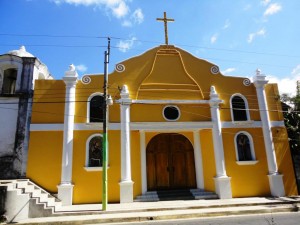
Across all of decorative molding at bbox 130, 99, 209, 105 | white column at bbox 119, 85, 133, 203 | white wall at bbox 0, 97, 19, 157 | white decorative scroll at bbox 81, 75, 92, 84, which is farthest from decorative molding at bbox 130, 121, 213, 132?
white wall at bbox 0, 97, 19, 157

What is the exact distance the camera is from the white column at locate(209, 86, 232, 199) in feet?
40.4

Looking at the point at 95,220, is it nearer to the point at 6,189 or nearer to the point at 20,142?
the point at 6,189

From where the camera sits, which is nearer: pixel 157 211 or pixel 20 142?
pixel 157 211

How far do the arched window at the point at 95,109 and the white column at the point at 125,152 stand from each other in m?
1.21

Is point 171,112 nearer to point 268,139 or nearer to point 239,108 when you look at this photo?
point 239,108

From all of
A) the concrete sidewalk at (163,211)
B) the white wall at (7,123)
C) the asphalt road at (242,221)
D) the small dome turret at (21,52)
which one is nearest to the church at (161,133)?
the white wall at (7,123)

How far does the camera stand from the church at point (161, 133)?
1199 centimetres

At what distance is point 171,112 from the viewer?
13430mm

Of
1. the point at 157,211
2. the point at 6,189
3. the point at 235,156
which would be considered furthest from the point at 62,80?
the point at 235,156

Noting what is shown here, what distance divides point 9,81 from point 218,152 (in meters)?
11.9

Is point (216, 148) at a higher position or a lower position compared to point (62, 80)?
lower

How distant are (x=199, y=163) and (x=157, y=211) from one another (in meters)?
4.43

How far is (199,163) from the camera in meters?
13.4

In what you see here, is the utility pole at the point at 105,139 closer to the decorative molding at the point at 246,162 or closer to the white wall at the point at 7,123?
the white wall at the point at 7,123
